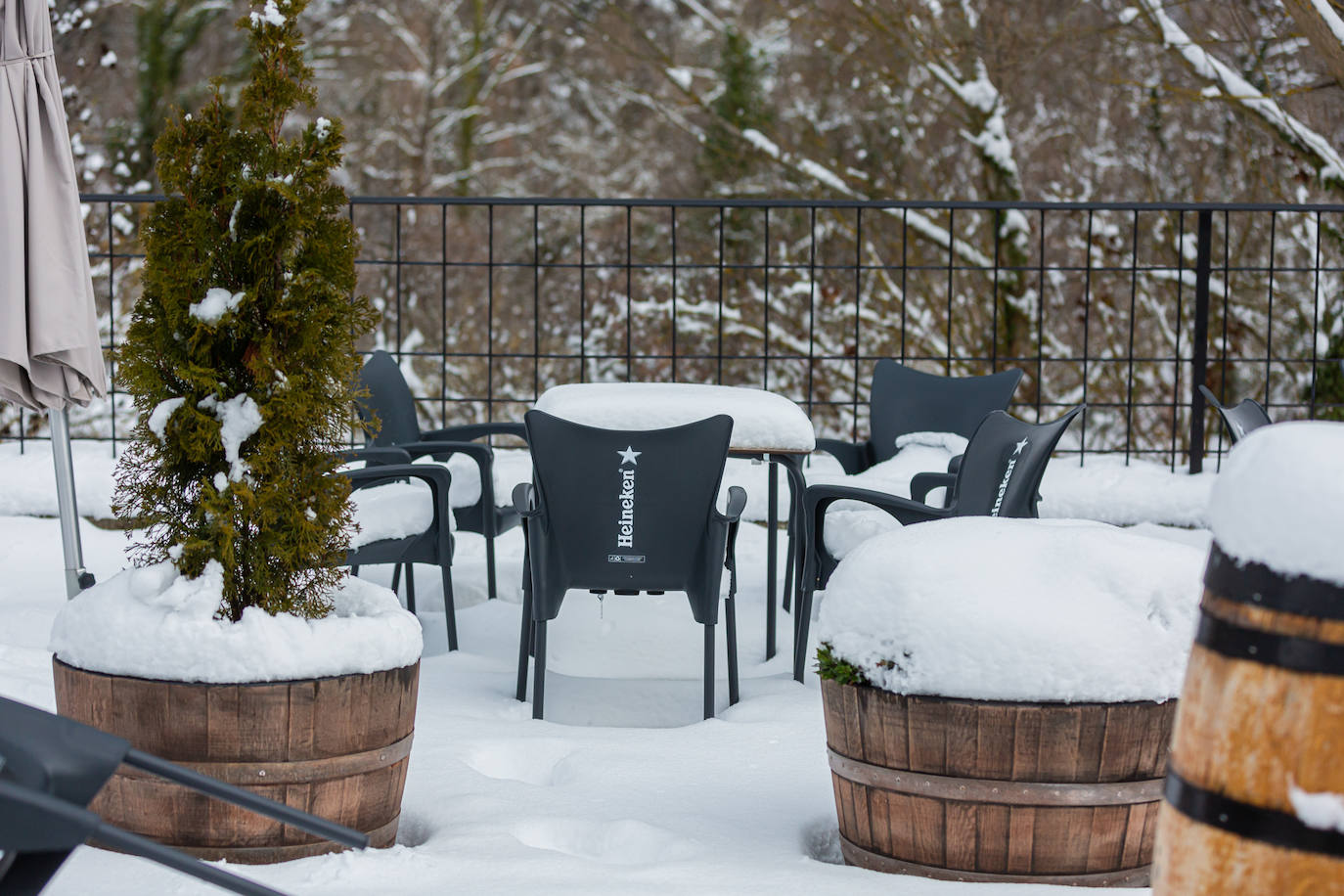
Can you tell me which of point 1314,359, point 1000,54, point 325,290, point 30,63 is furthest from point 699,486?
point 1000,54

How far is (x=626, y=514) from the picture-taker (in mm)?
3021

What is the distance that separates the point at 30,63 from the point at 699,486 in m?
1.84

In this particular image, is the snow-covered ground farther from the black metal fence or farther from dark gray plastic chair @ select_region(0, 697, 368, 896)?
the black metal fence

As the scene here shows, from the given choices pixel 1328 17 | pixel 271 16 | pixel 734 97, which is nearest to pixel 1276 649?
pixel 271 16

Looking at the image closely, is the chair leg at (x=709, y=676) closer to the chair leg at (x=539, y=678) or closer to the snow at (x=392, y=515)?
the chair leg at (x=539, y=678)

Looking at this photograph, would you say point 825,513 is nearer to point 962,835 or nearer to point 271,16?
point 962,835

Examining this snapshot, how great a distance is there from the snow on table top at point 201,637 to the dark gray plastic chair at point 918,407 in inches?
96.8

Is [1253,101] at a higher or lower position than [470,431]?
higher

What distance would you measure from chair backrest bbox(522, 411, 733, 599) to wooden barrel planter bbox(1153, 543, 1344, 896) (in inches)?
80.4

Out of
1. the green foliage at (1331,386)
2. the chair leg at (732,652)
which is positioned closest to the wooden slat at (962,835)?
the chair leg at (732,652)

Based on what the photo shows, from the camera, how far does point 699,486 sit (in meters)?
3.03

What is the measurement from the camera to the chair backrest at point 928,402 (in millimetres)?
4277

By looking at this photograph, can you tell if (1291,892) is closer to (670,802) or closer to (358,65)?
(670,802)

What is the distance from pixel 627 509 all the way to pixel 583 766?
0.64 metres
